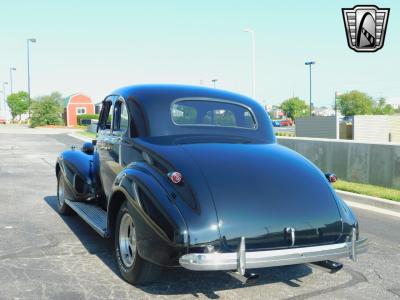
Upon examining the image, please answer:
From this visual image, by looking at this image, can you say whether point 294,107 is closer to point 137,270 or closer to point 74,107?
point 74,107

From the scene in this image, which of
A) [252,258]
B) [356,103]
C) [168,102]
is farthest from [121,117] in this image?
[356,103]

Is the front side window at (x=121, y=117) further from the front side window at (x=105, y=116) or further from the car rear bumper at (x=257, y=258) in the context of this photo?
the car rear bumper at (x=257, y=258)

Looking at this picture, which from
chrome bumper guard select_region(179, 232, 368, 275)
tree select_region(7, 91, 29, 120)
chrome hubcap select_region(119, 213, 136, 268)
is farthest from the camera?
tree select_region(7, 91, 29, 120)

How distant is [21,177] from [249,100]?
848 cm

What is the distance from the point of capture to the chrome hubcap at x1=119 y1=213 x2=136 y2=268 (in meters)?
4.49

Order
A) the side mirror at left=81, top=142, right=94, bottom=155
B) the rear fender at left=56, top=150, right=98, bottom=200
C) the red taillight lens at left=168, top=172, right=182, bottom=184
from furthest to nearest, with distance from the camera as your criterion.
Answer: the side mirror at left=81, top=142, right=94, bottom=155 → the rear fender at left=56, top=150, right=98, bottom=200 → the red taillight lens at left=168, top=172, right=182, bottom=184

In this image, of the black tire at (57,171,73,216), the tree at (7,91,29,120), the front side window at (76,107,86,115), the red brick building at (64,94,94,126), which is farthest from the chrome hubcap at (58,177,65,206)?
the tree at (7,91,29,120)

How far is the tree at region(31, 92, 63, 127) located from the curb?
4930cm

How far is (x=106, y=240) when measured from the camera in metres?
5.94

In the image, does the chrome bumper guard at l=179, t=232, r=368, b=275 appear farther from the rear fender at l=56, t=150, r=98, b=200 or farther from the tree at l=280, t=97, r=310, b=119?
the tree at l=280, t=97, r=310, b=119

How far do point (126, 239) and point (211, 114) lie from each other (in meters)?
1.65

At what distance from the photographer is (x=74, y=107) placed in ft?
249

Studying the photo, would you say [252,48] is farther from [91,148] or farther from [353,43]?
[91,148]

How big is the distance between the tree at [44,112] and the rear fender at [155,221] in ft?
172
